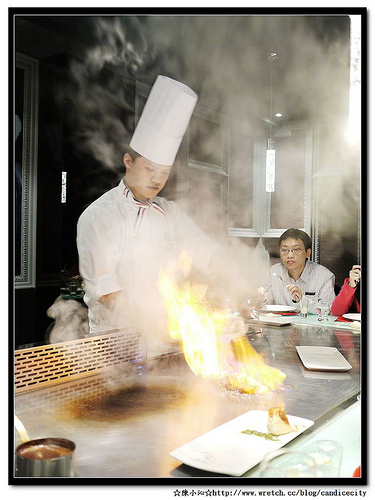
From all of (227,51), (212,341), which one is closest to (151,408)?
(212,341)

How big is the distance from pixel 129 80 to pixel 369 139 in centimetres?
83

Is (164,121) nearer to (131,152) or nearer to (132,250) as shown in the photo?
(131,152)

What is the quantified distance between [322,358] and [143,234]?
2.50ft

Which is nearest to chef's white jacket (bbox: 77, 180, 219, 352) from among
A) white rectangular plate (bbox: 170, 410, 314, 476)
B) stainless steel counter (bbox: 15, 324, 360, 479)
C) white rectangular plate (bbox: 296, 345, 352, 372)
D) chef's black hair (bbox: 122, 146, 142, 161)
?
chef's black hair (bbox: 122, 146, 142, 161)

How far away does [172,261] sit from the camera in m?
1.67

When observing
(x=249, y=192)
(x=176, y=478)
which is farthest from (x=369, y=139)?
(x=176, y=478)

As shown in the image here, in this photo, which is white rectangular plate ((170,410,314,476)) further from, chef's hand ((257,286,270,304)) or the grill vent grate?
chef's hand ((257,286,270,304))

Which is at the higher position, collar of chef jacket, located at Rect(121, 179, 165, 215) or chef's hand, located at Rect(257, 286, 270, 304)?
collar of chef jacket, located at Rect(121, 179, 165, 215)

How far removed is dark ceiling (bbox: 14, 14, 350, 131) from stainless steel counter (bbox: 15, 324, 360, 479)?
93 centimetres

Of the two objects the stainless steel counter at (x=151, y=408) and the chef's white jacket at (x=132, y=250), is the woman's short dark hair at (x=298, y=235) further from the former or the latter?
the stainless steel counter at (x=151, y=408)

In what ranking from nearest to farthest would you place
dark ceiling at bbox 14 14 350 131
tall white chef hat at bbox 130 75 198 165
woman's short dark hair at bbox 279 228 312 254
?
dark ceiling at bbox 14 14 350 131 < tall white chef hat at bbox 130 75 198 165 < woman's short dark hair at bbox 279 228 312 254

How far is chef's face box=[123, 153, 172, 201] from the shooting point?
62.7 inches

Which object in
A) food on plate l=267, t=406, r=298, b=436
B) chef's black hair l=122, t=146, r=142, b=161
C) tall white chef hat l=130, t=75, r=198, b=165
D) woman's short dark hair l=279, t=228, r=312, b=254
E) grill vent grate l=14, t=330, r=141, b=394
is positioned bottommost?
food on plate l=267, t=406, r=298, b=436
